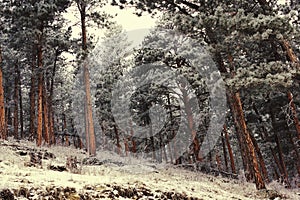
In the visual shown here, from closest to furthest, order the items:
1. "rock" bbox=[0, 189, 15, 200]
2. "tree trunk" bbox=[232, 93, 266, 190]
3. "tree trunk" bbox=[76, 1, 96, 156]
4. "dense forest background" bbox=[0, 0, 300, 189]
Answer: "rock" bbox=[0, 189, 15, 200] < "dense forest background" bbox=[0, 0, 300, 189] < "tree trunk" bbox=[232, 93, 266, 190] < "tree trunk" bbox=[76, 1, 96, 156]

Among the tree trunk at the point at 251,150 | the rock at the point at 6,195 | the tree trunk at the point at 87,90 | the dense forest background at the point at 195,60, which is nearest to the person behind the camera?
the rock at the point at 6,195

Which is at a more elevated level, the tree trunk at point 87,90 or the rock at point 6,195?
the tree trunk at point 87,90

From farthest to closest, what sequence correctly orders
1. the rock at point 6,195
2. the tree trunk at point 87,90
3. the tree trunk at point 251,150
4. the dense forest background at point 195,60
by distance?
the tree trunk at point 87,90 < the tree trunk at point 251,150 < the dense forest background at point 195,60 < the rock at point 6,195

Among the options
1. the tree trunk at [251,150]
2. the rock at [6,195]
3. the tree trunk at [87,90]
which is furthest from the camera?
the tree trunk at [87,90]

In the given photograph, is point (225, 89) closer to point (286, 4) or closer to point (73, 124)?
point (286, 4)

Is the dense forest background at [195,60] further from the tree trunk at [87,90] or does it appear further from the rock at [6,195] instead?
the rock at [6,195]

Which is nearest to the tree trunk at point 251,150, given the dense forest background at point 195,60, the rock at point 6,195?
the dense forest background at point 195,60

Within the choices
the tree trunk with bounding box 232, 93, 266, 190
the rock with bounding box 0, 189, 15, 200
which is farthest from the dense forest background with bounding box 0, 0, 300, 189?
the rock with bounding box 0, 189, 15, 200

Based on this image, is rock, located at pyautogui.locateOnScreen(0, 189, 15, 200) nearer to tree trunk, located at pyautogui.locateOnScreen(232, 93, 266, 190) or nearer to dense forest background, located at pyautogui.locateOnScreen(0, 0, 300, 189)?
dense forest background, located at pyautogui.locateOnScreen(0, 0, 300, 189)

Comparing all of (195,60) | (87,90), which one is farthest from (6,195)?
(195,60)

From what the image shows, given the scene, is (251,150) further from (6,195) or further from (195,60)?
(6,195)

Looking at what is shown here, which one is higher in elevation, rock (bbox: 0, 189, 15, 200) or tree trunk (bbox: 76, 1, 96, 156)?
tree trunk (bbox: 76, 1, 96, 156)

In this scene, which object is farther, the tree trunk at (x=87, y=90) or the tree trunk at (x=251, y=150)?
the tree trunk at (x=87, y=90)

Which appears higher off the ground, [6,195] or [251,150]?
[251,150]
